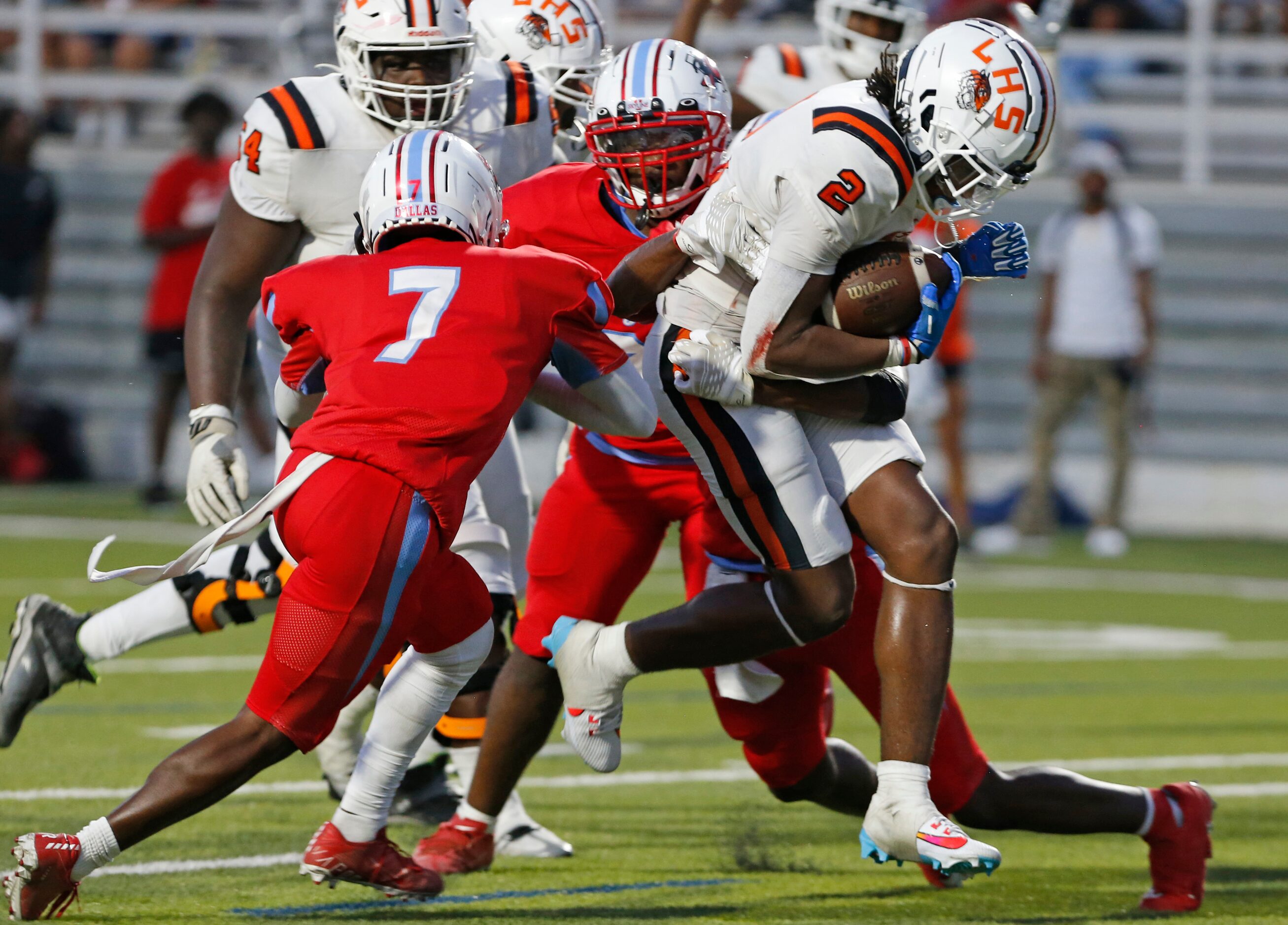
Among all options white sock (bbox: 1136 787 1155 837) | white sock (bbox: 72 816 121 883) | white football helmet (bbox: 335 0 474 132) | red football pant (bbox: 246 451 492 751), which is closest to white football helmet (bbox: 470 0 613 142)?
white football helmet (bbox: 335 0 474 132)

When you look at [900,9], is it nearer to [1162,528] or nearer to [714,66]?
[714,66]

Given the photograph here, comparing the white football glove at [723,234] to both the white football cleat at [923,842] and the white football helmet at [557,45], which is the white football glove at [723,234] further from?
the white football helmet at [557,45]

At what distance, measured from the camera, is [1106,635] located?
8.56 meters

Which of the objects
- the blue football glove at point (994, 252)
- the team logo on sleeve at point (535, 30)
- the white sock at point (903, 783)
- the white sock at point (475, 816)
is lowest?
the white sock at point (475, 816)

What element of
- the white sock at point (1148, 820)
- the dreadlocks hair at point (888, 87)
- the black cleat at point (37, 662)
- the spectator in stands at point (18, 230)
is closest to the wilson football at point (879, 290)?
the dreadlocks hair at point (888, 87)

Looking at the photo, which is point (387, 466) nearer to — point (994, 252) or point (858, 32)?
point (994, 252)

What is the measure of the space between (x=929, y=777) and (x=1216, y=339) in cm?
1017

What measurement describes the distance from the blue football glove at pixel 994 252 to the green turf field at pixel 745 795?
4.09ft

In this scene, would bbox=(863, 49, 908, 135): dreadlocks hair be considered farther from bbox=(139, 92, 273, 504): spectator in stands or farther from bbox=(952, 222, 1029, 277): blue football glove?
bbox=(139, 92, 273, 504): spectator in stands

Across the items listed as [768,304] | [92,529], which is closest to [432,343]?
[768,304]

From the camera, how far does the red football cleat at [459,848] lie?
4.37 meters

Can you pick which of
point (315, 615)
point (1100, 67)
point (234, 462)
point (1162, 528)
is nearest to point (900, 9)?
point (234, 462)

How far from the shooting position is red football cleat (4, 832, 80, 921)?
349cm

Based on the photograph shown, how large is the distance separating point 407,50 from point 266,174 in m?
0.42
